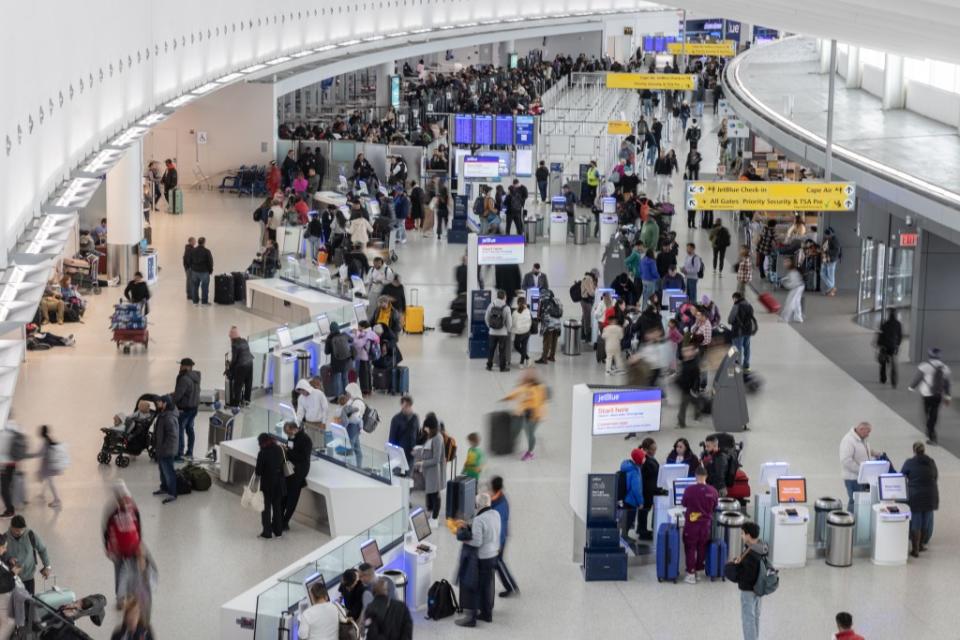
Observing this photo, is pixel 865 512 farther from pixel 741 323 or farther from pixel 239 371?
pixel 239 371

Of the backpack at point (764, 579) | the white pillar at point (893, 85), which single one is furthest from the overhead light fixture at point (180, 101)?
the backpack at point (764, 579)

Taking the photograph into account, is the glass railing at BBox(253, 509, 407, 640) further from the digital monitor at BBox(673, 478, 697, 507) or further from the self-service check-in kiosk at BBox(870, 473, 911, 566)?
the self-service check-in kiosk at BBox(870, 473, 911, 566)

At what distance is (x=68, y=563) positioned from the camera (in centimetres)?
1478

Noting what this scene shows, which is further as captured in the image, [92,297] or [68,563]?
[92,297]

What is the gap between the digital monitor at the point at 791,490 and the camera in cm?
1520

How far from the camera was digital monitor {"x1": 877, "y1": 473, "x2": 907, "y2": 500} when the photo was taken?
15453 millimetres

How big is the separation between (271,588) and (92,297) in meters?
16.3

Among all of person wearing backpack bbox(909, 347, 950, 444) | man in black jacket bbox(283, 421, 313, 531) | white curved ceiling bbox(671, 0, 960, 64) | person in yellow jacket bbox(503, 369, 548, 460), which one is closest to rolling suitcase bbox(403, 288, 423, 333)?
person in yellow jacket bbox(503, 369, 548, 460)

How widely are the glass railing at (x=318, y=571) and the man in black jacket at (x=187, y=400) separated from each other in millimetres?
4808

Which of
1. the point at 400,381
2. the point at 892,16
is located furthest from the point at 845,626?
the point at 400,381

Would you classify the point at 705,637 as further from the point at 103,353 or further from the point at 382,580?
the point at 103,353

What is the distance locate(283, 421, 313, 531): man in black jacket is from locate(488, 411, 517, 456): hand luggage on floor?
3.43 meters

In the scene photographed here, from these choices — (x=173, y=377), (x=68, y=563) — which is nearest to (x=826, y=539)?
(x=68, y=563)

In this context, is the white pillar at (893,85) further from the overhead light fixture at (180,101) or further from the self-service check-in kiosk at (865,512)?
the self-service check-in kiosk at (865,512)
